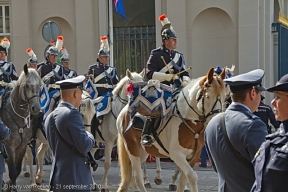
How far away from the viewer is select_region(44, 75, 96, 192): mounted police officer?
16.4 feet

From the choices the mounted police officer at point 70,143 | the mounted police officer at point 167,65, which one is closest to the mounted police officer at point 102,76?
the mounted police officer at point 167,65

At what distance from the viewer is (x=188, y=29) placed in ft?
55.0

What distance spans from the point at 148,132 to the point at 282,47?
34.2ft

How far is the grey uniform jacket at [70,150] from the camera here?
197 inches

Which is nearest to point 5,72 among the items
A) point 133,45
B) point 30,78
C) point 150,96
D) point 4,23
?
point 30,78

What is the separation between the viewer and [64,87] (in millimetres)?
5145

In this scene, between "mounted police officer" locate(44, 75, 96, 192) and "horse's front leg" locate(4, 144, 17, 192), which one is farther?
"horse's front leg" locate(4, 144, 17, 192)

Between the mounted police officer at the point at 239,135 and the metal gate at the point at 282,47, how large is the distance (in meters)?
13.2

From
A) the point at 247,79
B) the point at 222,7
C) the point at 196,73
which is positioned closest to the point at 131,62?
the point at 196,73

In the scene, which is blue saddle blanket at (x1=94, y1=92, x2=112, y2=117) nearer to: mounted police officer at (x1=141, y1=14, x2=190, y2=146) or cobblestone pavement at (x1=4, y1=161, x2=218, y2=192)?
cobblestone pavement at (x1=4, y1=161, x2=218, y2=192)

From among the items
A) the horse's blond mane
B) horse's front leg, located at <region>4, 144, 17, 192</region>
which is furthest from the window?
horse's front leg, located at <region>4, 144, 17, 192</region>

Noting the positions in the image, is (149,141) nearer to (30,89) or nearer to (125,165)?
(125,165)

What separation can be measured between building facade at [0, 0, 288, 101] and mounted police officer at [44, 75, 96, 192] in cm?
1156

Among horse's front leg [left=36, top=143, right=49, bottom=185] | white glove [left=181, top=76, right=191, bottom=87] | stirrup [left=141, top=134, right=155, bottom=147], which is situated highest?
white glove [left=181, top=76, right=191, bottom=87]
